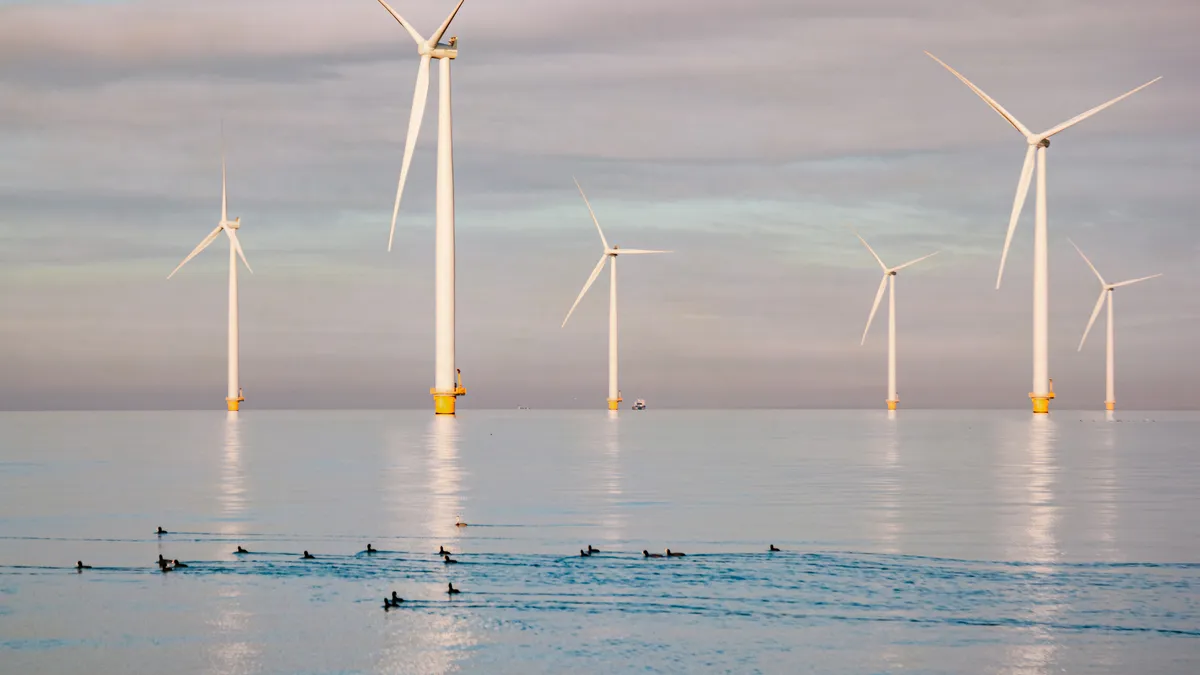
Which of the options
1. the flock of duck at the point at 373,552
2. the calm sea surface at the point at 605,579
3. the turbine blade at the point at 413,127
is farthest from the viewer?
the turbine blade at the point at 413,127

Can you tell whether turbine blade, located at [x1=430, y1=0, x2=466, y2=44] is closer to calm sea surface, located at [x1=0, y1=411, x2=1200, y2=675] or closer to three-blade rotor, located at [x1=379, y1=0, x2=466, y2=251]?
three-blade rotor, located at [x1=379, y1=0, x2=466, y2=251]

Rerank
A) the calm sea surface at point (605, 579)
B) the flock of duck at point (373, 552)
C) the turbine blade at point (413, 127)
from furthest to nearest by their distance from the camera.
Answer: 1. the turbine blade at point (413, 127)
2. the flock of duck at point (373, 552)
3. the calm sea surface at point (605, 579)

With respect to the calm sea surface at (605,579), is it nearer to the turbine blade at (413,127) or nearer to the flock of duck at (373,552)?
the flock of duck at (373,552)

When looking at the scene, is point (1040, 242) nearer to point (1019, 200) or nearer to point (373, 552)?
point (1019, 200)

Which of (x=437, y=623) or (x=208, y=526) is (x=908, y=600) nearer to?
(x=437, y=623)

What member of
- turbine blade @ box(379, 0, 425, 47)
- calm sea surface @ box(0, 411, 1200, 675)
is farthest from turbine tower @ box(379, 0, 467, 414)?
calm sea surface @ box(0, 411, 1200, 675)

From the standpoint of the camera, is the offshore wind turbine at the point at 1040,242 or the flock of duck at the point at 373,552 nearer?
the flock of duck at the point at 373,552

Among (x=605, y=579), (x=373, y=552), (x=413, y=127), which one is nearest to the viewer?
(x=605, y=579)

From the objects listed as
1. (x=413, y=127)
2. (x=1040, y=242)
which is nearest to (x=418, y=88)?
(x=413, y=127)

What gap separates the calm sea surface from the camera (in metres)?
22.2

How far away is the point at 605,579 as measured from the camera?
2984cm

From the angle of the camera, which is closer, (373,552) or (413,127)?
(373,552)

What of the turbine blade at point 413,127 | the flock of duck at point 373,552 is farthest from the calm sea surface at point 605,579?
the turbine blade at point 413,127

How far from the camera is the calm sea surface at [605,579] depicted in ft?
72.9
